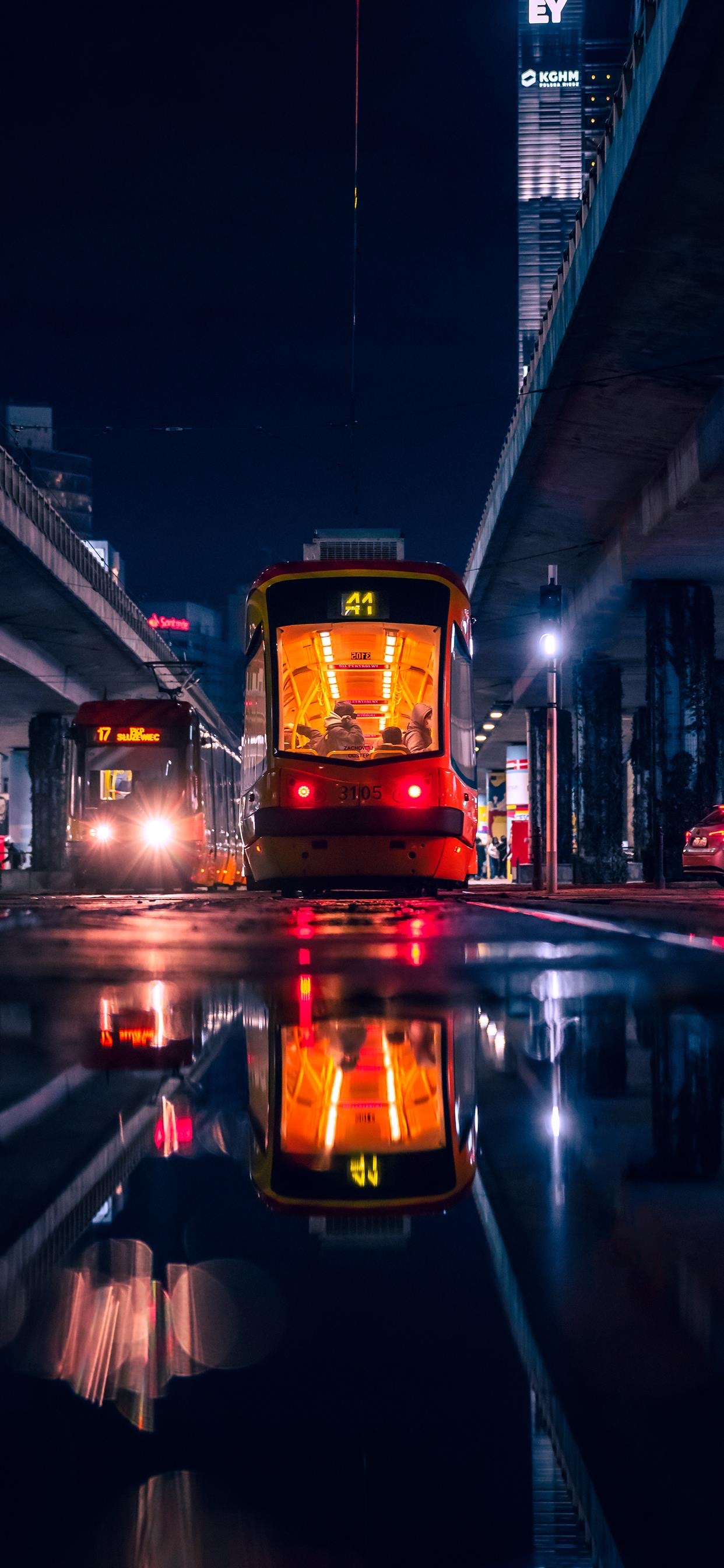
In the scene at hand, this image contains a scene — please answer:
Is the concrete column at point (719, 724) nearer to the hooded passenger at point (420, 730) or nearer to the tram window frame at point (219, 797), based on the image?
the tram window frame at point (219, 797)

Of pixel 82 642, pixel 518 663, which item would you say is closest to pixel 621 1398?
pixel 82 642

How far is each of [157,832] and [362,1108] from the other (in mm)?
31363

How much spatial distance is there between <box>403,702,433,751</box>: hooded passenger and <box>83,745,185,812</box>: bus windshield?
1521 centimetres

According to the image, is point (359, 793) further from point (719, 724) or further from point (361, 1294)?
point (719, 724)

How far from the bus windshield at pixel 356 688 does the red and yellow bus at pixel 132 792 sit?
42.6 ft

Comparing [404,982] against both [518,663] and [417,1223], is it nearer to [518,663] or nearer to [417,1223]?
[417,1223]

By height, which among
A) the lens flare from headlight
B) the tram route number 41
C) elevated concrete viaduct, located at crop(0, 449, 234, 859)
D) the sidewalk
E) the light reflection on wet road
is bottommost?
the light reflection on wet road

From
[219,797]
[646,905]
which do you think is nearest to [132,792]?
[219,797]

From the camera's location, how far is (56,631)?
45969mm

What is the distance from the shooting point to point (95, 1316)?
101 inches

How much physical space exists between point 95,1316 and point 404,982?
5.86m

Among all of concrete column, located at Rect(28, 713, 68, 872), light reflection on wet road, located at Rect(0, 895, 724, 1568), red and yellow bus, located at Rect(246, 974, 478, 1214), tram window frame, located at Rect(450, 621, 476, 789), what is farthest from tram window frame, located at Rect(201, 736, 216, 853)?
light reflection on wet road, located at Rect(0, 895, 724, 1568)

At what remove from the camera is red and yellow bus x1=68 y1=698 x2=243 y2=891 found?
34.9 meters

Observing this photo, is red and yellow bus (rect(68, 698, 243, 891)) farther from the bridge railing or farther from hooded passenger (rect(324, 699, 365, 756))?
hooded passenger (rect(324, 699, 365, 756))
